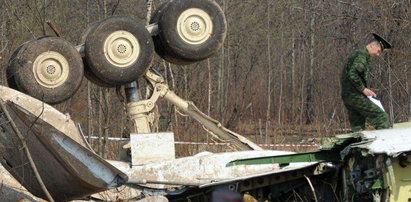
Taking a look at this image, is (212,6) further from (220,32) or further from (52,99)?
(52,99)

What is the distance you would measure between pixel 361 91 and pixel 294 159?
2.36 metres

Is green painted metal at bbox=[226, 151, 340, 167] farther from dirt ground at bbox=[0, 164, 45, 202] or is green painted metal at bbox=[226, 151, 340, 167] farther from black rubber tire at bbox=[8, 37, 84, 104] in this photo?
black rubber tire at bbox=[8, 37, 84, 104]

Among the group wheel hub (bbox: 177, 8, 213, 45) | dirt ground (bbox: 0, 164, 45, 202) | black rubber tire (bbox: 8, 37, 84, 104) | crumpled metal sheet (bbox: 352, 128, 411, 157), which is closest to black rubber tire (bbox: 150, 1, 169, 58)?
wheel hub (bbox: 177, 8, 213, 45)

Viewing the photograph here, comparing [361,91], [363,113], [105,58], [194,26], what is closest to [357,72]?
[361,91]

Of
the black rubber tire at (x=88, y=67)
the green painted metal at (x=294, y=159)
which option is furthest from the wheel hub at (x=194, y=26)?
the green painted metal at (x=294, y=159)

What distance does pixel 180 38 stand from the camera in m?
9.24

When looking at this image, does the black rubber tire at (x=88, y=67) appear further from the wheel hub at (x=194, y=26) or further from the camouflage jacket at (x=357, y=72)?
the camouflage jacket at (x=357, y=72)

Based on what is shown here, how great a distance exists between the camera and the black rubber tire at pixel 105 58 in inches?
348

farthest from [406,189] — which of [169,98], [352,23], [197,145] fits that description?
[352,23]

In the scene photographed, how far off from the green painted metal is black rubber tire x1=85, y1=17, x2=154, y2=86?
7.57ft

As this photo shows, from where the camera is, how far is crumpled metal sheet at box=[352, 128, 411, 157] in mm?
6463

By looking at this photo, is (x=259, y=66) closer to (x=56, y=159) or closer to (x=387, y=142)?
(x=56, y=159)

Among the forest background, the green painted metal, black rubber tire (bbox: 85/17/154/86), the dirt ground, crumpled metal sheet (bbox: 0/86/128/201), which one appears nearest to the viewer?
crumpled metal sheet (bbox: 0/86/128/201)

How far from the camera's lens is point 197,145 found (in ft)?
41.5
